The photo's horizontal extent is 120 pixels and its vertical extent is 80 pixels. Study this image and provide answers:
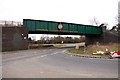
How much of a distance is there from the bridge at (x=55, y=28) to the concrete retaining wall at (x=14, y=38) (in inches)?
136

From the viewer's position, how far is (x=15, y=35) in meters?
49.2

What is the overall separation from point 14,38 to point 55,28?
17.0m

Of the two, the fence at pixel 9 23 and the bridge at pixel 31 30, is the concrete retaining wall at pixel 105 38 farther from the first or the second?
the fence at pixel 9 23

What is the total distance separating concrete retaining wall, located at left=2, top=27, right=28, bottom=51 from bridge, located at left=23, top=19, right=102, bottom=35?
11.3 ft

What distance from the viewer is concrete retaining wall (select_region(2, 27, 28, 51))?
4738cm

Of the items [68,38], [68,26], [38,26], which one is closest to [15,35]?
[38,26]

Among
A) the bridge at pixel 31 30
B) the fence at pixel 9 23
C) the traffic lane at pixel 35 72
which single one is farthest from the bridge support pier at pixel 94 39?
the traffic lane at pixel 35 72

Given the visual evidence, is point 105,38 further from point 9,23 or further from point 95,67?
point 95,67

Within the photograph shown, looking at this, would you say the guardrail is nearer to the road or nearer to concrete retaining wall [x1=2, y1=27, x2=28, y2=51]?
concrete retaining wall [x1=2, y1=27, x2=28, y2=51]

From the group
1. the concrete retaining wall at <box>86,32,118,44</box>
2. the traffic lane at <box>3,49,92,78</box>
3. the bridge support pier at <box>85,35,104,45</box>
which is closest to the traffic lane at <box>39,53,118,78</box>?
the traffic lane at <box>3,49,92,78</box>

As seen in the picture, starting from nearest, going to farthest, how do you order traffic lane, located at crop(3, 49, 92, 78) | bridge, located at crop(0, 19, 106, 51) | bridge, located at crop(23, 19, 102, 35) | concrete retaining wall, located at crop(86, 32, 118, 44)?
traffic lane, located at crop(3, 49, 92, 78), bridge, located at crop(0, 19, 106, 51), bridge, located at crop(23, 19, 102, 35), concrete retaining wall, located at crop(86, 32, 118, 44)

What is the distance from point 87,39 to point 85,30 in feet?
29.3

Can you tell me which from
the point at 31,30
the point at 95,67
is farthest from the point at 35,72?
the point at 31,30

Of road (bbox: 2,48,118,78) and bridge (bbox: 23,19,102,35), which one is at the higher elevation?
bridge (bbox: 23,19,102,35)
